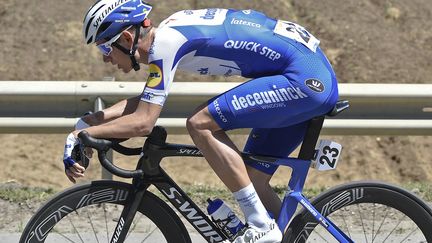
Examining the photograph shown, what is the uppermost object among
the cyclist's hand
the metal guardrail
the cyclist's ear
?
A: the cyclist's ear

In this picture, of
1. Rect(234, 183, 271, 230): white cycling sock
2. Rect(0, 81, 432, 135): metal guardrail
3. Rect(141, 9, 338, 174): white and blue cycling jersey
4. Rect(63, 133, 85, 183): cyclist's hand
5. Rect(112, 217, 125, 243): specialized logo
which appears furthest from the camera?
Rect(0, 81, 432, 135): metal guardrail

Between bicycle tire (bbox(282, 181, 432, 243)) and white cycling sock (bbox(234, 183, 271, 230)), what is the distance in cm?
23

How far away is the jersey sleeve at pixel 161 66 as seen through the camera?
4.65 meters

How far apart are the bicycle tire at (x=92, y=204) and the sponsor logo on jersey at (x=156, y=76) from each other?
622mm

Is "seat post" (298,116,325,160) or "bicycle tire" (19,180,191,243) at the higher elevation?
"seat post" (298,116,325,160)

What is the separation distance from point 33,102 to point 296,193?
113 inches

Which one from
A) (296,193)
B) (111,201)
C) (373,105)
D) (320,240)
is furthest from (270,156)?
(373,105)

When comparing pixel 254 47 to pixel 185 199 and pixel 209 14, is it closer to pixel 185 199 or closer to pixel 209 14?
pixel 209 14

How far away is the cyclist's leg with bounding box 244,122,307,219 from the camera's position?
5.04m

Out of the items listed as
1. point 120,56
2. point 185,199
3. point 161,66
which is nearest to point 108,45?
point 120,56

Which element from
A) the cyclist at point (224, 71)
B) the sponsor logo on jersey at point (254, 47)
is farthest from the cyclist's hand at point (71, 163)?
the sponsor logo on jersey at point (254, 47)

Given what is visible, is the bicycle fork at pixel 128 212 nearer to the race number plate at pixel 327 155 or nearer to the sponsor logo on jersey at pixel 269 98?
the sponsor logo on jersey at pixel 269 98

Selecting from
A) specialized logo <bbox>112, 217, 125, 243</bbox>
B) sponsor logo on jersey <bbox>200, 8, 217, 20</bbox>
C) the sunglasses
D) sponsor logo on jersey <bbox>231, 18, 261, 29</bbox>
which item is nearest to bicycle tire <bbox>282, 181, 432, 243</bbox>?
A: specialized logo <bbox>112, 217, 125, 243</bbox>

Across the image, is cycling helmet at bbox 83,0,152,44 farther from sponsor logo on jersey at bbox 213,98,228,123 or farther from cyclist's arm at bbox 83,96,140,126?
sponsor logo on jersey at bbox 213,98,228,123
